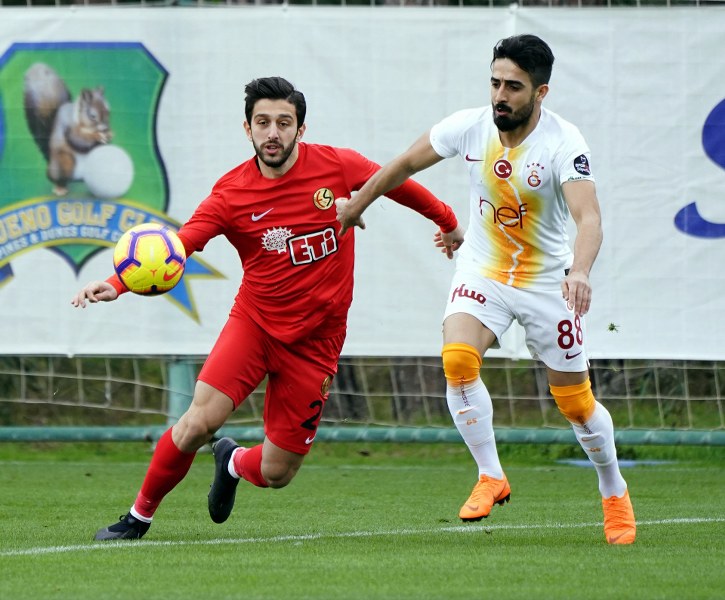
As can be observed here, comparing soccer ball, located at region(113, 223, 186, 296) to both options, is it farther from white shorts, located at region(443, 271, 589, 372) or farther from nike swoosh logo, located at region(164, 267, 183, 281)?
white shorts, located at region(443, 271, 589, 372)

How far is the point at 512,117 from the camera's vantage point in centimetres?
620

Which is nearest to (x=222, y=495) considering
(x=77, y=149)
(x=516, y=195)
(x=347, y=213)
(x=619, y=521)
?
(x=347, y=213)

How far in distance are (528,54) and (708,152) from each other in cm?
385

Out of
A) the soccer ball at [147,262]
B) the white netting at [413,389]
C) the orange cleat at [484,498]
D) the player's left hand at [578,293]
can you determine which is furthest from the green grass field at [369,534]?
the soccer ball at [147,262]

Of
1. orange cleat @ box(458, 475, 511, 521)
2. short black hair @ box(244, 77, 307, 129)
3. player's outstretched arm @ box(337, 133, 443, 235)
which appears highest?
short black hair @ box(244, 77, 307, 129)

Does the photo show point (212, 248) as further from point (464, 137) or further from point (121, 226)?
point (464, 137)

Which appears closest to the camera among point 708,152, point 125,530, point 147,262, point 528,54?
point 147,262

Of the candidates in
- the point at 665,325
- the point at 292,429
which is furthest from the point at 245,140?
the point at 292,429

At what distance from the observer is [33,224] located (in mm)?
9930

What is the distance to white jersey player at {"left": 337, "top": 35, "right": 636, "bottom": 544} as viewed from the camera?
6219 mm

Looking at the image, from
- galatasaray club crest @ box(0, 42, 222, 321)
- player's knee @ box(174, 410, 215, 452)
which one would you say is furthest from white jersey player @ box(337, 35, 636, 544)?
galatasaray club crest @ box(0, 42, 222, 321)

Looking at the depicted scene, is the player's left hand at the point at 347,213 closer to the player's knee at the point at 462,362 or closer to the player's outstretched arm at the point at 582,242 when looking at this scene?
the player's knee at the point at 462,362

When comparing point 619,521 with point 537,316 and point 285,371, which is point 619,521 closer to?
point 537,316

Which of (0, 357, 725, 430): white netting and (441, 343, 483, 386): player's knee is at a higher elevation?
(441, 343, 483, 386): player's knee
